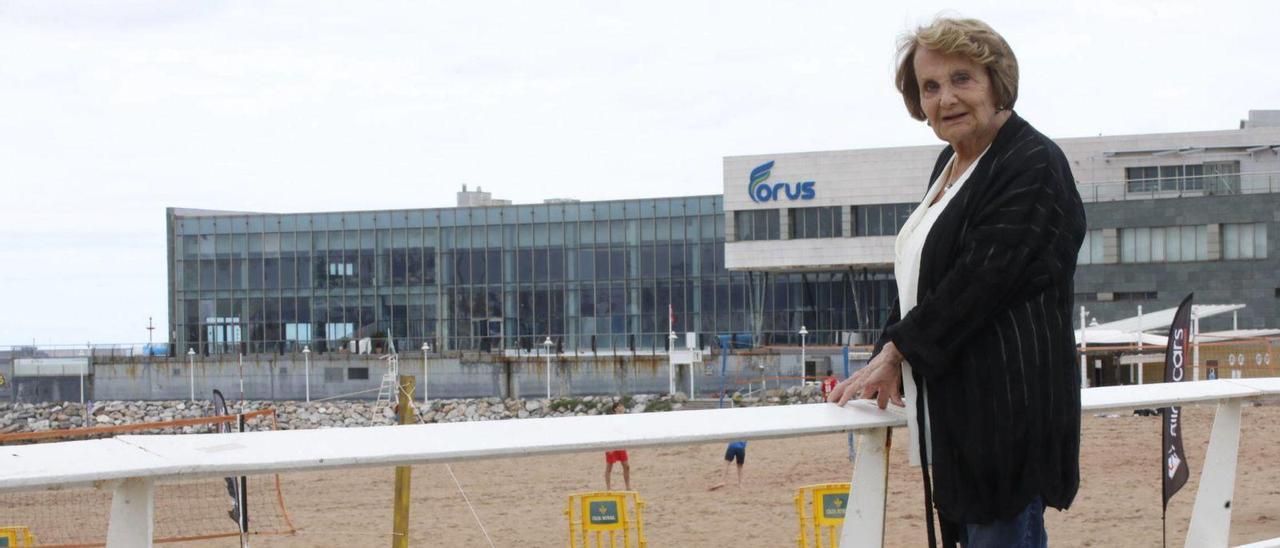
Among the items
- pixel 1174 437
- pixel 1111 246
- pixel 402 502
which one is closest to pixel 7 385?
pixel 1111 246

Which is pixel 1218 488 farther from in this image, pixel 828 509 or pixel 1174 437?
pixel 1174 437

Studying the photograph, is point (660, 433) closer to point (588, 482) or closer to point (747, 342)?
point (588, 482)

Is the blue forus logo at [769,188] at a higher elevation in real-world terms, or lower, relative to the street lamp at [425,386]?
higher

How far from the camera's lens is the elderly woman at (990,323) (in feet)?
8.85

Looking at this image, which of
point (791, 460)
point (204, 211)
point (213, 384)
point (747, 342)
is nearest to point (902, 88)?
point (791, 460)

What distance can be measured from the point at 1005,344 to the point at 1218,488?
1.63 m

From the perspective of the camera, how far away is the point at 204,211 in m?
80.8

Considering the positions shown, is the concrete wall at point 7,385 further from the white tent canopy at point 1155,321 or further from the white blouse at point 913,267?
the white blouse at point 913,267

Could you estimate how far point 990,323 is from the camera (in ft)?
8.93

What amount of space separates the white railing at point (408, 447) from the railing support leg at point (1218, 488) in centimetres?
74

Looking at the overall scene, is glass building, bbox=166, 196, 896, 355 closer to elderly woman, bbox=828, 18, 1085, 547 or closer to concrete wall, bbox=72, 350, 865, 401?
concrete wall, bbox=72, 350, 865, 401

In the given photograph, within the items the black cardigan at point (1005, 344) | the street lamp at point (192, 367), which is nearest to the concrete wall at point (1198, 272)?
the street lamp at point (192, 367)

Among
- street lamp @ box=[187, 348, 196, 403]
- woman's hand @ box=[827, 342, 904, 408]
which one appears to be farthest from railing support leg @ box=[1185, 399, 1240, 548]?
street lamp @ box=[187, 348, 196, 403]

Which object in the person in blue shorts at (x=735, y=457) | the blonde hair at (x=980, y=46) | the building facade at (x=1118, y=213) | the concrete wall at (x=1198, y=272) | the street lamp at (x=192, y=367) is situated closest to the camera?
the blonde hair at (x=980, y=46)
